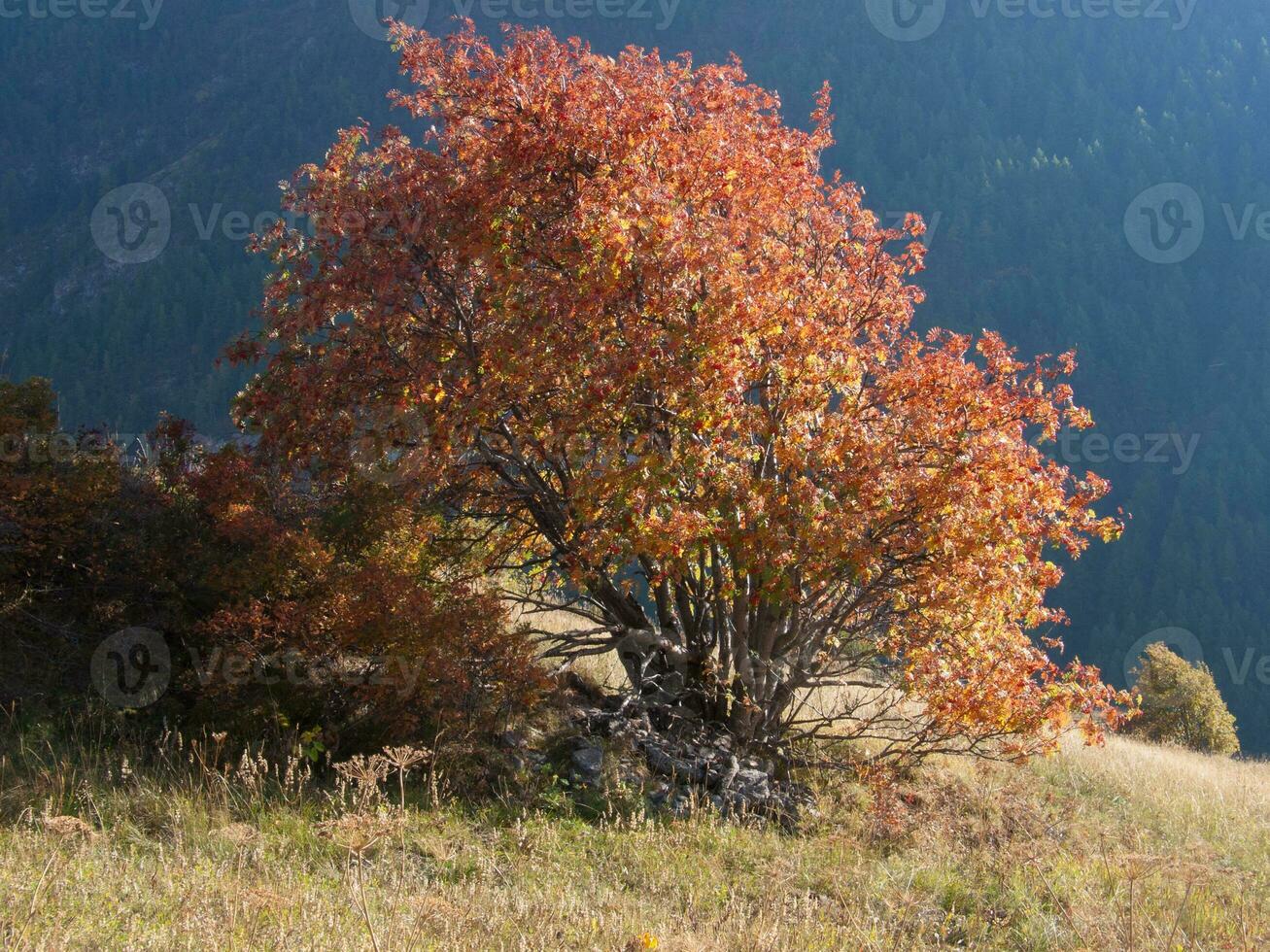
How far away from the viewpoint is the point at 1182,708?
23.5 m

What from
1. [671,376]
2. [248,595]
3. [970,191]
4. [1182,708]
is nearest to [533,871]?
[248,595]

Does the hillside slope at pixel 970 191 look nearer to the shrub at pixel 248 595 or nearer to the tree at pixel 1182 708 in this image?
the tree at pixel 1182 708

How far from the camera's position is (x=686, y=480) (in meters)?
7.70

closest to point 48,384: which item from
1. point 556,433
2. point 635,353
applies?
point 556,433

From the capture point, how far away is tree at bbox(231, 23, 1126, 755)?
7129mm

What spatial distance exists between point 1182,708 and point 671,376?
70.0ft

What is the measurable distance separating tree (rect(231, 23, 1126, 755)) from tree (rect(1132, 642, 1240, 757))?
57.3ft

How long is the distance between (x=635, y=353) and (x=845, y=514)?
1.82 meters

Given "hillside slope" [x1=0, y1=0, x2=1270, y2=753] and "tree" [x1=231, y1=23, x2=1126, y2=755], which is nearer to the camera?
"tree" [x1=231, y1=23, x2=1126, y2=755]

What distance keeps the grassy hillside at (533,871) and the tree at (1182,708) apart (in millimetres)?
16115

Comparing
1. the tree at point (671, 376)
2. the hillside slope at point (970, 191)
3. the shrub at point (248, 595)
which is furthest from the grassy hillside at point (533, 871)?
the hillside slope at point (970, 191)

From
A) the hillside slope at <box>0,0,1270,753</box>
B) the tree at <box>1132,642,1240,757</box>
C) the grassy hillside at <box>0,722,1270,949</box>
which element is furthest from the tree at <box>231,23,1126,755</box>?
the hillside slope at <box>0,0,1270,753</box>

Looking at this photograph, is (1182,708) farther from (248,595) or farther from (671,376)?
(248,595)

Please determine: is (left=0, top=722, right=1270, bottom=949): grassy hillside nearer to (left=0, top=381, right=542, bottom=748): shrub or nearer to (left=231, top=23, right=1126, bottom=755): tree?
(left=0, top=381, right=542, bottom=748): shrub
